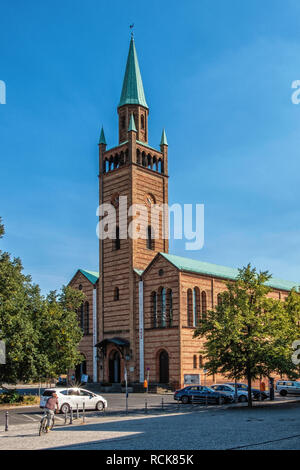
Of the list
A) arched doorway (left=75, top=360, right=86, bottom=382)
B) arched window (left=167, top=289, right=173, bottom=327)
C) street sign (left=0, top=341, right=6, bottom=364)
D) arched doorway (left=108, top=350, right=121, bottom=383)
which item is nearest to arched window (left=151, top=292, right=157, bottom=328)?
arched window (left=167, top=289, right=173, bottom=327)

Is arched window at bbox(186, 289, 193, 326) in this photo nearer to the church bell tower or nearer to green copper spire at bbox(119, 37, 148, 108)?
the church bell tower

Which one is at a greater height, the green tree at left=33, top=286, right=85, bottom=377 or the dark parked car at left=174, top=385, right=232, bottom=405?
the green tree at left=33, top=286, right=85, bottom=377

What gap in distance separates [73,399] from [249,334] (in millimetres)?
11779

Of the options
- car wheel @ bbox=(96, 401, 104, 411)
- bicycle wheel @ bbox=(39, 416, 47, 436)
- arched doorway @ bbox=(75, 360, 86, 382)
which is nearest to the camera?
bicycle wheel @ bbox=(39, 416, 47, 436)

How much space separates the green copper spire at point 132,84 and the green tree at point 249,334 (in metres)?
A: 34.3

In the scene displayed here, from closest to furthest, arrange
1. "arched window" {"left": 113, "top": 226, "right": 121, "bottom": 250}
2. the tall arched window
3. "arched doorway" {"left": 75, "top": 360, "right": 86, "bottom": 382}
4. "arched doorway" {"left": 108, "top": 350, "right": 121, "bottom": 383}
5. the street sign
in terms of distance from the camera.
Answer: the street sign
the tall arched window
"arched doorway" {"left": 108, "top": 350, "right": 121, "bottom": 383}
"arched window" {"left": 113, "top": 226, "right": 121, "bottom": 250}
"arched doorway" {"left": 75, "top": 360, "right": 86, "bottom": 382}

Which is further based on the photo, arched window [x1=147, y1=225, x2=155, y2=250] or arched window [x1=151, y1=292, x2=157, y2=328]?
arched window [x1=147, y1=225, x2=155, y2=250]

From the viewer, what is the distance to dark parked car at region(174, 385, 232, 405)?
36844 mm

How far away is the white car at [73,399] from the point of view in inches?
1196

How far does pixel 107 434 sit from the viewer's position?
20.9 metres

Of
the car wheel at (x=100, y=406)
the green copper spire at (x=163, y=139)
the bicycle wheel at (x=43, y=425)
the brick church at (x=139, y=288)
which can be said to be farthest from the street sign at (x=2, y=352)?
the green copper spire at (x=163, y=139)

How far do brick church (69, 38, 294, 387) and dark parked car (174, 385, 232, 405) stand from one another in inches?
446

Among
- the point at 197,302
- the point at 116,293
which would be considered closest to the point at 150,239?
the point at 116,293
